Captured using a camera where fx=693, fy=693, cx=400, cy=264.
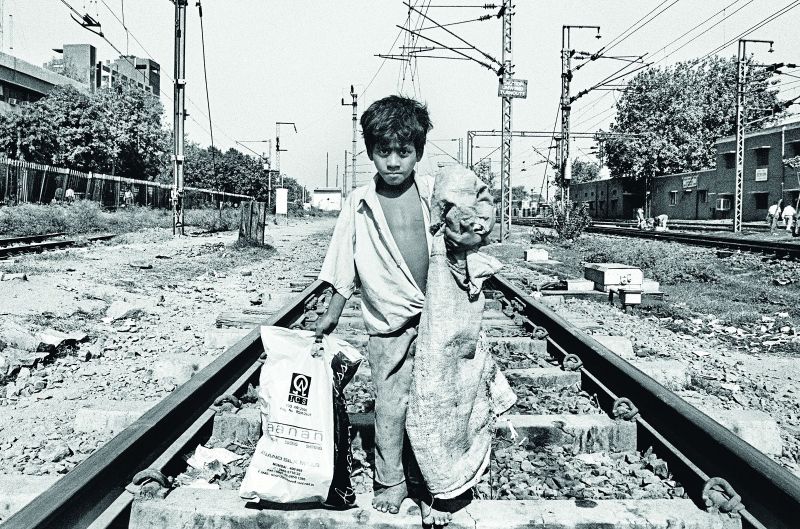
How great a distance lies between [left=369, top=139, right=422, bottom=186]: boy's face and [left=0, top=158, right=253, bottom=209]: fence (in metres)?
25.8

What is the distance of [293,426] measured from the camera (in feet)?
7.80

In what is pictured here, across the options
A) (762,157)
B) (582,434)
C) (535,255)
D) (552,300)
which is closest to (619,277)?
(552,300)

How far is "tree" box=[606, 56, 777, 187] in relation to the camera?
55.4 meters

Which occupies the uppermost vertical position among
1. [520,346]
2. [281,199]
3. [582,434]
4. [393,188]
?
[281,199]

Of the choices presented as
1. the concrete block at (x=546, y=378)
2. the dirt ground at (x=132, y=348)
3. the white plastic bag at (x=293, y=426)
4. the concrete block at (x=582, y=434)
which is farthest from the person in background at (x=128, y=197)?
A: the white plastic bag at (x=293, y=426)

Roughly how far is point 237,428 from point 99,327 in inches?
162

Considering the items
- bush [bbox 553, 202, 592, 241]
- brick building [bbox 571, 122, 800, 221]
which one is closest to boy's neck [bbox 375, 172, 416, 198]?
bush [bbox 553, 202, 592, 241]

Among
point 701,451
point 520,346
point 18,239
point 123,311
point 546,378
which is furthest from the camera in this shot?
point 18,239

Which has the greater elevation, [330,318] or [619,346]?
[330,318]

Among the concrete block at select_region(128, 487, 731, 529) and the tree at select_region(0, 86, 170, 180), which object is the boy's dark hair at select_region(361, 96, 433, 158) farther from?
the tree at select_region(0, 86, 170, 180)

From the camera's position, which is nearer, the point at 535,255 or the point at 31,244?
the point at 535,255

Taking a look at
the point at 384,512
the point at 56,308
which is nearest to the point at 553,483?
the point at 384,512

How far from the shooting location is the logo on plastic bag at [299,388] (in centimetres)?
240

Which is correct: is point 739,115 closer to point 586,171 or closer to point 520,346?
point 520,346
